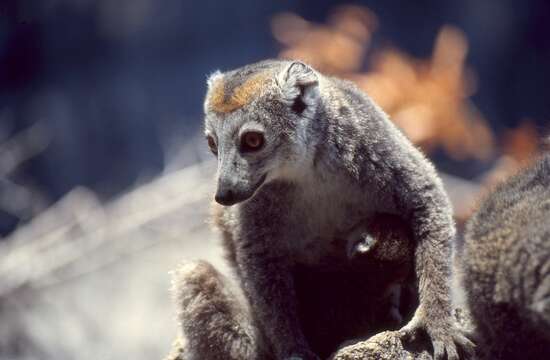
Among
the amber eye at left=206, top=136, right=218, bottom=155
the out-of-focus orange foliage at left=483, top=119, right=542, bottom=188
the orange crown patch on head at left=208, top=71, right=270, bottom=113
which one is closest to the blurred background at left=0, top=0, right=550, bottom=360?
the out-of-focus orange foliage at left=483, top=119, right=542, bottom=188

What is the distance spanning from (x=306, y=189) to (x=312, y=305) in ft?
2.70

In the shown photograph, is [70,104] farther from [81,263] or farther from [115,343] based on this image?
[115,343]

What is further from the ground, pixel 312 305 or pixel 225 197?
pixel 225 197

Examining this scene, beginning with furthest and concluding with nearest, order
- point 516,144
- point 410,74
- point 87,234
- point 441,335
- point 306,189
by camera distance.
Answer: point 410,74 → point 516,144 → point 87,234 → point 306,189 → point 441,335

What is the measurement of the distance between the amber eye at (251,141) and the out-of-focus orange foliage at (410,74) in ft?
19.7

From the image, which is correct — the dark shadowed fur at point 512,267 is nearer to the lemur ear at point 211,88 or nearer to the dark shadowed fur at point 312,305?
the dark shadowed fur at point 312,305

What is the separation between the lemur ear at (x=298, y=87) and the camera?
5383 millimetres

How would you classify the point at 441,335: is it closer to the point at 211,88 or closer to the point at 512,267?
the point at 512,267

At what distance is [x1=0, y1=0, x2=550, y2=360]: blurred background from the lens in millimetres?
11055

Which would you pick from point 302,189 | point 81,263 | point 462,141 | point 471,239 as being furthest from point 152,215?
point 471,239

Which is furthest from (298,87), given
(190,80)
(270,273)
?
(190,80)

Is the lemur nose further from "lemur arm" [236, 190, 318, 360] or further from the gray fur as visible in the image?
"lemur arm" [236, 190, 318, 360]

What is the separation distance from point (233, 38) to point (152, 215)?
296 centimetres

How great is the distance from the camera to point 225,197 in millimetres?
5035
